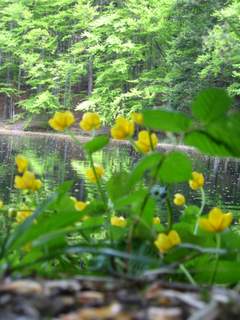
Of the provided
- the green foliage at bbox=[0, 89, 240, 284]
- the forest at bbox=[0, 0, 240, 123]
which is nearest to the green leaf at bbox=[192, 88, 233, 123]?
the green foliage at bbox=[0, 89, 240, 284]

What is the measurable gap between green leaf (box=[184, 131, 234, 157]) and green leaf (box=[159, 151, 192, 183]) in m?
0.04

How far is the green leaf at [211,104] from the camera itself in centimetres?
92

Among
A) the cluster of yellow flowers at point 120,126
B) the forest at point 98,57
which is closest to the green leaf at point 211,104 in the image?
the cluster of yellow flowers at point 120,126

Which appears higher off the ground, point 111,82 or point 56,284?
point 111,82

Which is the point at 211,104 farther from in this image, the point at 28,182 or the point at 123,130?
the point at 28,182

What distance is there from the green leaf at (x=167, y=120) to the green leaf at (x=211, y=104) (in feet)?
0.09

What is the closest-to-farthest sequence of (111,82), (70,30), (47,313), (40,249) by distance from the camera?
(47,313), (40,249), (111,82), (70,30)

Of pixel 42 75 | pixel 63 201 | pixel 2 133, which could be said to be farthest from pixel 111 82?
pixel 63 201

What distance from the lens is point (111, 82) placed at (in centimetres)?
3297

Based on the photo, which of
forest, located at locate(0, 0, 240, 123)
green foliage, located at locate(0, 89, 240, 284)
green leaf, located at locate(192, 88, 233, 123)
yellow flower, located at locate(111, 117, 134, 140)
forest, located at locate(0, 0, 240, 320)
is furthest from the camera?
forest, located at locate(0, 0, 240, 123)

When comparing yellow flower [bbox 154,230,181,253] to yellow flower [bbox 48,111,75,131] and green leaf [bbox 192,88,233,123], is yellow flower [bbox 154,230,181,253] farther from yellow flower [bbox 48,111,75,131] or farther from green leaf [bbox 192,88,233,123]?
yellow flower [bbox 48,111,75,131]

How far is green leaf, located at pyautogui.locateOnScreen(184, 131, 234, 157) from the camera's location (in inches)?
38.3

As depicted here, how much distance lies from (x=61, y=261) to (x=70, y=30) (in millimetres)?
36999

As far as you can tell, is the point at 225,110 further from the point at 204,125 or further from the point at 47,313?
the point at 47,313
